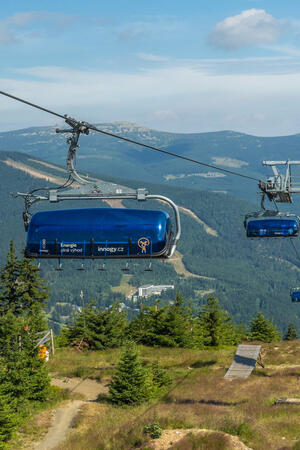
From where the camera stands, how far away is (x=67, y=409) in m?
42.8

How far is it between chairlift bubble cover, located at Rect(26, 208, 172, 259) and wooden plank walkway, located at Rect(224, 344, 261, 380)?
1621cm

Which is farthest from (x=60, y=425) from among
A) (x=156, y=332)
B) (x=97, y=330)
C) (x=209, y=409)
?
(x=156, y=332)

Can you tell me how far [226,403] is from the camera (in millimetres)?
40938

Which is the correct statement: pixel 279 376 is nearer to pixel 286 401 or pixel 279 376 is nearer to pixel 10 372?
pixel 286 401

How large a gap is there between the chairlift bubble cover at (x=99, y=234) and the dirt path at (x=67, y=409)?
41.8ft

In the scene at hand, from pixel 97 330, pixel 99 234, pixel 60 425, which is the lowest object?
pixel 97 330

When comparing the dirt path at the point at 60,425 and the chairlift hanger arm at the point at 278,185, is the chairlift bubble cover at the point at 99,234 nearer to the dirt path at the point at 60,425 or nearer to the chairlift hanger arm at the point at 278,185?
the chairlift hanger arm at the point at 278,185

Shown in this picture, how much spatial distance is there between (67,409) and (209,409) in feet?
37.0

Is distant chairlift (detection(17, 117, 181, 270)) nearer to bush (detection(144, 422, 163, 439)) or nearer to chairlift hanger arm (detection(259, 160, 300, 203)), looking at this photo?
chairlift hanger arm (detection(259, 160, 300, 203))

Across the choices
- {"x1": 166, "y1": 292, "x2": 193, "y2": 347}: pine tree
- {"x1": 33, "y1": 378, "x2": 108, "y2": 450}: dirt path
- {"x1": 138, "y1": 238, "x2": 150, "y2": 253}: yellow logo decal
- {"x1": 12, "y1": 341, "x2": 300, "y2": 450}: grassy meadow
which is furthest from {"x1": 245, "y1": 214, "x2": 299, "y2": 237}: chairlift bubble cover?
{"x1": 166, "y1": 292, "x2": 193, "y2": 347}: pine tree

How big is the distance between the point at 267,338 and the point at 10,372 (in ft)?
165

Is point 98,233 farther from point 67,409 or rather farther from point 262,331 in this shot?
point 262,331

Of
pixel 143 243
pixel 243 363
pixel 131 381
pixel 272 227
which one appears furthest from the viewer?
pixel 243 363

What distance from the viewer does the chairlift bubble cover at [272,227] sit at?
4422cm
